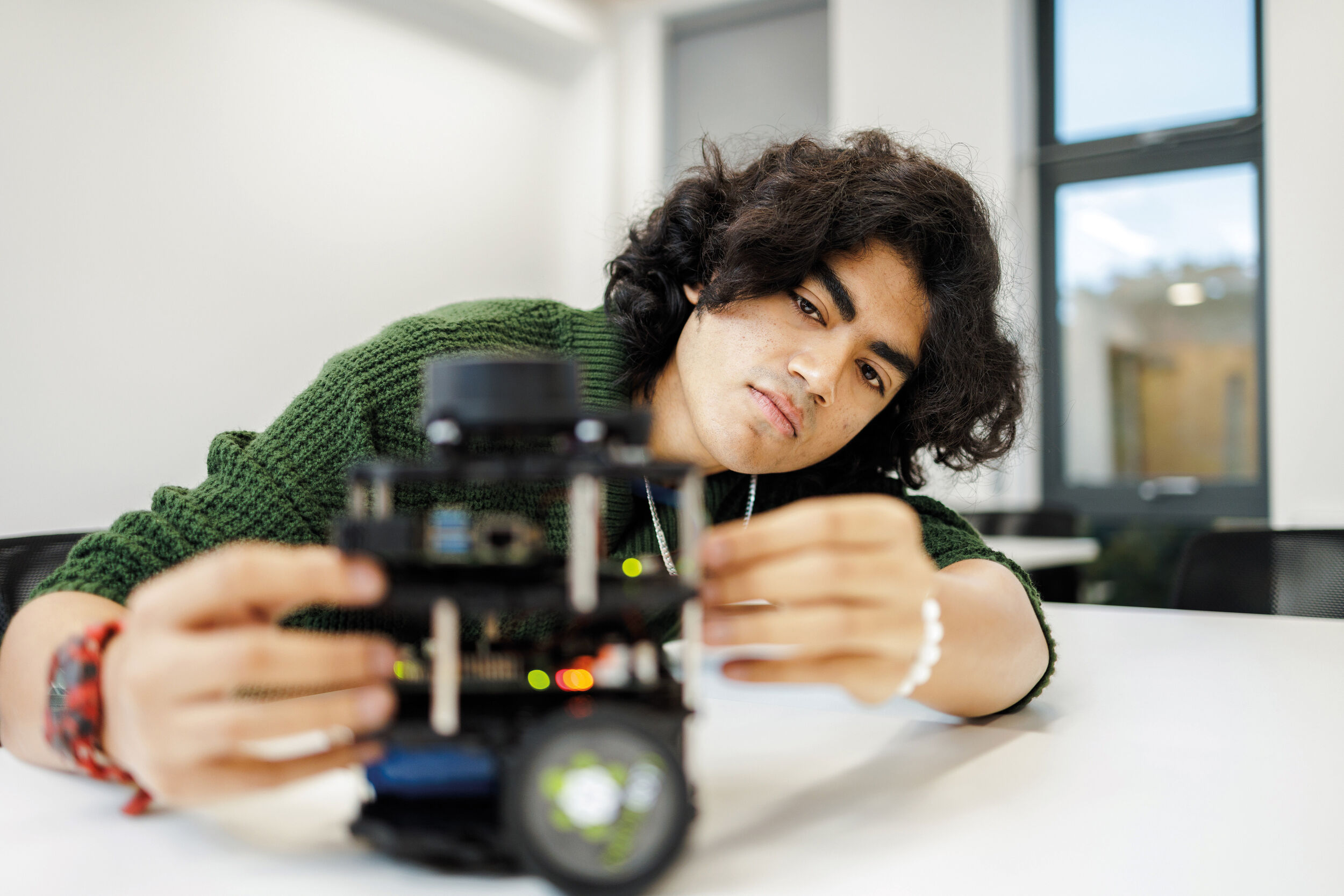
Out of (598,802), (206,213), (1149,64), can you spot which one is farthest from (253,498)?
(1149,64)

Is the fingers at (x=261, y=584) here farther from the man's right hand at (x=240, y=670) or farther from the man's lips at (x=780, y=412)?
the man's lips at (x=780, y=412)

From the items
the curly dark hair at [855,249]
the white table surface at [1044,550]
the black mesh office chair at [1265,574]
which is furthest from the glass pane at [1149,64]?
the curly dark hair at [855,249]

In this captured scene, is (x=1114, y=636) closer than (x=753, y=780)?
No

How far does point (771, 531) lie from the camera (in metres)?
0.46

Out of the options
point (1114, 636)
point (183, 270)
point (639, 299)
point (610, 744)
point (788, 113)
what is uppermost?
point (788, 113)

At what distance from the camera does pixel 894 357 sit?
41.8 inches

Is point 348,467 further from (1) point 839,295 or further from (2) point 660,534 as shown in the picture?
(1) point 839,295

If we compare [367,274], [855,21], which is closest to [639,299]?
[367,274]

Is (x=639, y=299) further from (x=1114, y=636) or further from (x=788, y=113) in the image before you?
(x=788, y=113)

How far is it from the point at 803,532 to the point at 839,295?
0.62 metres

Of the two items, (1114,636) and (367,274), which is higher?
(367,274)

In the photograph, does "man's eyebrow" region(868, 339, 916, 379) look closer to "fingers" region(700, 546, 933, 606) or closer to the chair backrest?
"fingers" region(700, 546, 933, 606)

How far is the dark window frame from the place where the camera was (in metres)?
3.42

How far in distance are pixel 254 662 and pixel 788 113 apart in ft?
14.1
